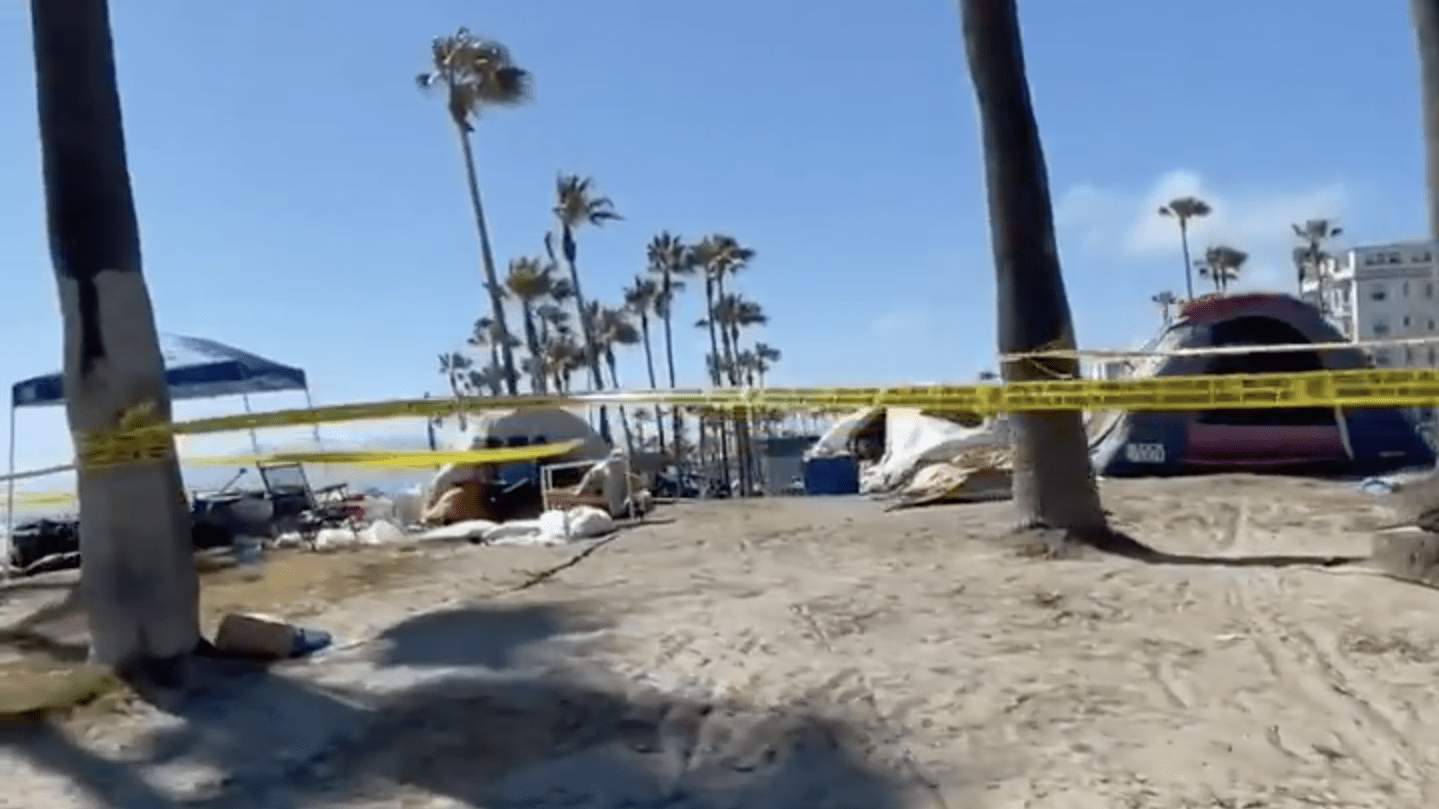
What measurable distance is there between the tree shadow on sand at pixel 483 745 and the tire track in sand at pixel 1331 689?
5.68 feet

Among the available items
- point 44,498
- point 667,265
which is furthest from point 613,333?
point 44,498

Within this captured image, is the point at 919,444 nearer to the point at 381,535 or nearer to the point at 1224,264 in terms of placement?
the point at 381,535

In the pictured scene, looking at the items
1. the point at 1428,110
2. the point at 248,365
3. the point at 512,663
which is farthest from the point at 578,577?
the point at 248,365

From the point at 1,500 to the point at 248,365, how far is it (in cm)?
908

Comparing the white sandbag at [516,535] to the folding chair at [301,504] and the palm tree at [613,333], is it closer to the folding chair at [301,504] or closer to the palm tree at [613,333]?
the folding chair at [301,504]

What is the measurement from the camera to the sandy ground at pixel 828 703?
217 inches

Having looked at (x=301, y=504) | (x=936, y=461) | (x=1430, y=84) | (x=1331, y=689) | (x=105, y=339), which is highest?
(x=1430, y=84)

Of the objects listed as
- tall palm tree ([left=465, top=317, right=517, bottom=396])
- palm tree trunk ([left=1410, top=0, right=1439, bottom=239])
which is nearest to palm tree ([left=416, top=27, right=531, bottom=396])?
tall palm tree ([left=465, top=317, right=517, bottom=396])

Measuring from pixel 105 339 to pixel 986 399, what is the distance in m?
5.04

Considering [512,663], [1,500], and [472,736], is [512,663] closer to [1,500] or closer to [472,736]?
[472,736]

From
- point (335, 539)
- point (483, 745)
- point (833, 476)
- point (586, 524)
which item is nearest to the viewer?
point (483, 745)

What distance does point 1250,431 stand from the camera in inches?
675

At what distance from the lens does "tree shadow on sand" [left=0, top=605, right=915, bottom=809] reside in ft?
18.4

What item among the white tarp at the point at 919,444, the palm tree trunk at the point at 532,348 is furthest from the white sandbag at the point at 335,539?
the palm tree trunk at the point at 532,348
